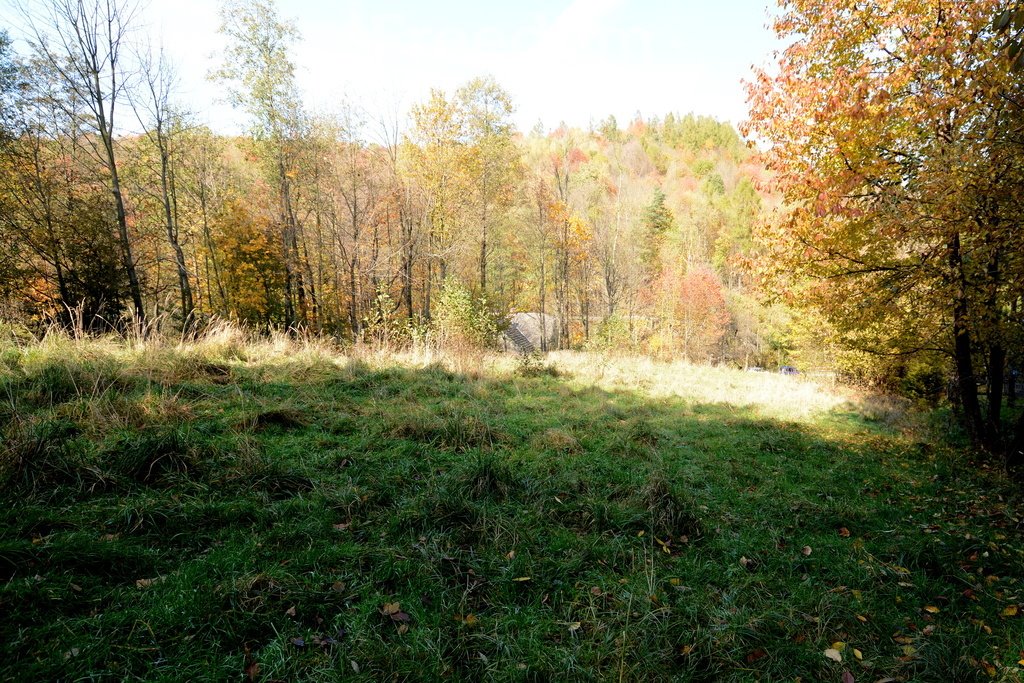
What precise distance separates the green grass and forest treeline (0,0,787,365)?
14.5 feet

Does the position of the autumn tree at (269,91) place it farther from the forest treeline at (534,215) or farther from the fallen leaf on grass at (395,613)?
the fallen leaf on grass at (395,613)

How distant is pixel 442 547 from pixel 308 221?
19484 millimetres

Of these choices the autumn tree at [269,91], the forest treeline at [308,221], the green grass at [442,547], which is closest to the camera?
the green grass at [442,547]

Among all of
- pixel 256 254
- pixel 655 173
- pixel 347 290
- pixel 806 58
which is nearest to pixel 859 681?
pixel 806 58

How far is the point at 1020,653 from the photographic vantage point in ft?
8.47

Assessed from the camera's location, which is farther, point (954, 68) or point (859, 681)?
point (954, 68)

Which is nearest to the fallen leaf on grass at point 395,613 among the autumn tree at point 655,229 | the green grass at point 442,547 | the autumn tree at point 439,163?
the green grass at point 442,547

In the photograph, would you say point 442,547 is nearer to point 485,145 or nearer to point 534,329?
point 485,145

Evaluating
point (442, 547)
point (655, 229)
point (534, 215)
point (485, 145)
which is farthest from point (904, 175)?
point (655, 229)

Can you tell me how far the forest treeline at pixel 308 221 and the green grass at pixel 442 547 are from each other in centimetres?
443

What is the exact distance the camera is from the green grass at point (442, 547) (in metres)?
2.22

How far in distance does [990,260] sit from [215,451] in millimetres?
9250

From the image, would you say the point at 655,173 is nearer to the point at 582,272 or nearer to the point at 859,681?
the point at 582,272

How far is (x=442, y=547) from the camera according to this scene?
122 inches
